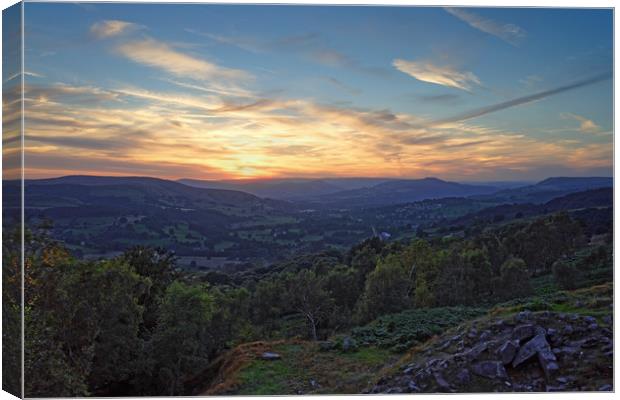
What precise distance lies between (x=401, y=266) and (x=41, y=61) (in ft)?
32.3

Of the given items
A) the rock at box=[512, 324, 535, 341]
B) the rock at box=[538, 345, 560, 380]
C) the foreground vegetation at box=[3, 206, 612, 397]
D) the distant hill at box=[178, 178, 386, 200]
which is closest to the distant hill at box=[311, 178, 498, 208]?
the distant hill at box=[178, 178, 386, 200]

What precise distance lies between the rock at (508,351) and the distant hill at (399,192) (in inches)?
130

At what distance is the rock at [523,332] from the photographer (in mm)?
7691

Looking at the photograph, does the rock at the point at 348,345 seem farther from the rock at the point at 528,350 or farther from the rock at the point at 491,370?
the rock at the point at 528,350

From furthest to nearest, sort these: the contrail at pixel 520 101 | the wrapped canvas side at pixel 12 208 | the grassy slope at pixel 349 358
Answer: the contrail at pixel 520 101 → the grassy slope at pixel 349 358 → the wrapped canvas side at pixel 12 208

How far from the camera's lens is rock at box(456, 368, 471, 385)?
7.45 metres

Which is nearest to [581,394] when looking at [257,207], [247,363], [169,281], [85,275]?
[247,363]

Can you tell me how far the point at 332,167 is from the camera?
975cm

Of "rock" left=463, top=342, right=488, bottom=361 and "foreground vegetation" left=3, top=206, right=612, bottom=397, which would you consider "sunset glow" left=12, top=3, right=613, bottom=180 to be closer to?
"foreground vegetation" left=3, top=206, right=612, bottom=397

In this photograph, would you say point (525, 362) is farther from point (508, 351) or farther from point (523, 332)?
point (523, 332)

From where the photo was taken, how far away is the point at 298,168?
382 inches

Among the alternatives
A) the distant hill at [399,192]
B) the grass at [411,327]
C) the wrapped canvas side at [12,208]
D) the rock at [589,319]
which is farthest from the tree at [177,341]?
the rock at [589,319]

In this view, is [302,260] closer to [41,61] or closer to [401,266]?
[401,266]

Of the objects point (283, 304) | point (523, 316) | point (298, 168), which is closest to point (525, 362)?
point (523, 316)
